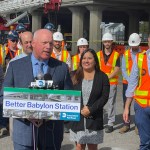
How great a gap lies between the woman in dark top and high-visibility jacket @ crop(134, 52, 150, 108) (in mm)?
450

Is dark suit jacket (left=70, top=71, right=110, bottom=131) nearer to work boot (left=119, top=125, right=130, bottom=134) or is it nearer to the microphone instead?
the microphone

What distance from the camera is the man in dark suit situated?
3.77m

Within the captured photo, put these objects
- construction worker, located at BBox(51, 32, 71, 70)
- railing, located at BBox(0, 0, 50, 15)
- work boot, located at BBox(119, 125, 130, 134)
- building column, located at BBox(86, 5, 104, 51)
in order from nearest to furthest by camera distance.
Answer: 1. work boot, located at BBox(119, 125, 130, 134)
2. construction worker, located at BBox(51, 32, 71, 70)
3. railing, located at BBox(0, 0, 50, 15)
4. building column, located at BBox(86, 5, 104, 51)

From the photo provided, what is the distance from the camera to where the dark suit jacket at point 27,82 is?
12.5 feet

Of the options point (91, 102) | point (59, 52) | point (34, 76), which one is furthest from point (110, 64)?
point (34, 76)

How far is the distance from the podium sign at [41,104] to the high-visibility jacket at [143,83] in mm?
1746

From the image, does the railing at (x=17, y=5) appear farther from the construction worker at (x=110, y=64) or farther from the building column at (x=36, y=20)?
the construction worker at (x=110, y=64)

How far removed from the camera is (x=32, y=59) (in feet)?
12.7

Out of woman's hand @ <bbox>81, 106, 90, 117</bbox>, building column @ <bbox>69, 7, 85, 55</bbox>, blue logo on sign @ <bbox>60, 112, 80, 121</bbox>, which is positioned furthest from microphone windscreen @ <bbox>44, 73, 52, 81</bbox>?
building column @ <bbox>69, 7, 85, 55</bbox>

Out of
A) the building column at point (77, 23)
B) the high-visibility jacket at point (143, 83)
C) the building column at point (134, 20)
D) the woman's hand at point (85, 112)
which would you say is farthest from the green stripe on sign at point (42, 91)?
the building column at point (134, 20)

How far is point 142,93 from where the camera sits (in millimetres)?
5121

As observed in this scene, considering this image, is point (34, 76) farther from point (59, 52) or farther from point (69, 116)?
point (59, 52)

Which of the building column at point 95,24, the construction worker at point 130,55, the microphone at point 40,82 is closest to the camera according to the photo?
the microphone at point 40,82

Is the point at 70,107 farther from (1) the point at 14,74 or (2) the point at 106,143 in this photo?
(2) the point at 106,143
